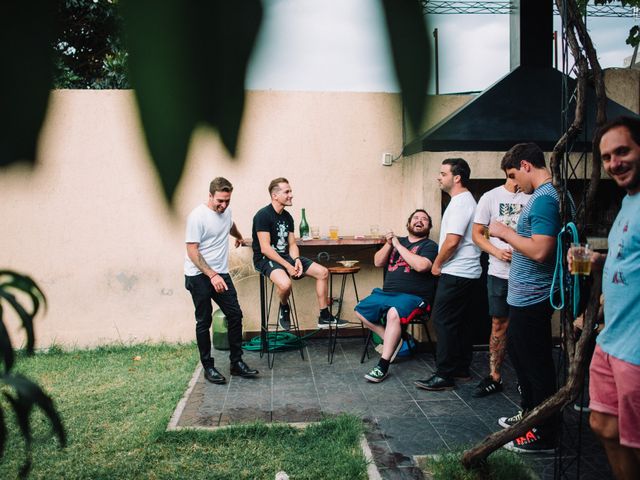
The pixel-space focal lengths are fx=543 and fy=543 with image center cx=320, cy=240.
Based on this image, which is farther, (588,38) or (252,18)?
(588,38)

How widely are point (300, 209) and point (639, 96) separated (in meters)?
4.02

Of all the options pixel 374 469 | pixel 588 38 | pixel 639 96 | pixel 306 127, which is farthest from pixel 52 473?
pixel 639 96

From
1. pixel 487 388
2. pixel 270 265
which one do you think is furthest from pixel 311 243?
pixel 487 388

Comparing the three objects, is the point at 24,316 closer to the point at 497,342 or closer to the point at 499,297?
the point at 499,297

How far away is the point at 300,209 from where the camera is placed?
6.16 metres

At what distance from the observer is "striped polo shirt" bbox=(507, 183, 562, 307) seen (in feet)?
9.60

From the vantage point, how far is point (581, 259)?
2.20 m

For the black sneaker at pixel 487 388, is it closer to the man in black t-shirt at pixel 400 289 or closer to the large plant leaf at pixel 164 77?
the man in black t-shirt at pixel 400 289

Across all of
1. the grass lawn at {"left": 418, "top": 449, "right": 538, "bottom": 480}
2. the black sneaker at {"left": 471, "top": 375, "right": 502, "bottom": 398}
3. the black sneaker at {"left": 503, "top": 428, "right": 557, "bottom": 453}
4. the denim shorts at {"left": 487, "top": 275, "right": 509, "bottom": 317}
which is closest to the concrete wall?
the denim shorts at {"left": 487, "top": 275, "right": 509, "bottom": 317}

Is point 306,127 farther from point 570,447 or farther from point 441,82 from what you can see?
point 441,82

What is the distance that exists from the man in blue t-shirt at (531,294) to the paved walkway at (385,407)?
0.25 meters

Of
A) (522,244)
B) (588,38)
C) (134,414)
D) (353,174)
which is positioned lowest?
(134,414)

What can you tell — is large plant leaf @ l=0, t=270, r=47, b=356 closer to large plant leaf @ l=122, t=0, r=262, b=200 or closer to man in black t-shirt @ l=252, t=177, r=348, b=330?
large plant leaf @ l=122, t=0, r=262, b=200

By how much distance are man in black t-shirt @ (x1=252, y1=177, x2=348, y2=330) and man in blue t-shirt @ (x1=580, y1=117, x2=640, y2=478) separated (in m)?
3.40
